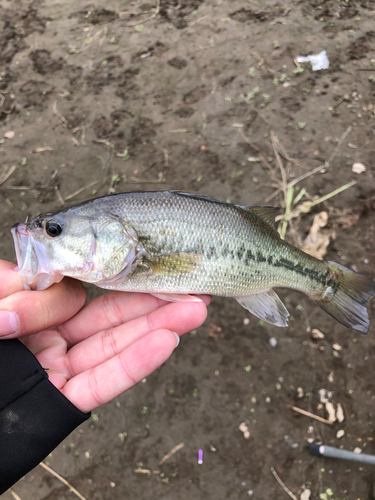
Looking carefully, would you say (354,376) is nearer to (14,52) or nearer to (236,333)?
(236,333)

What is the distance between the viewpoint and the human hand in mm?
1903

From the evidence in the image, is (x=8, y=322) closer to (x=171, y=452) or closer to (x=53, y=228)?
(x=53, y=228)

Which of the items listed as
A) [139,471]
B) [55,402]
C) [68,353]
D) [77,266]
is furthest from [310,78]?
[139,471]

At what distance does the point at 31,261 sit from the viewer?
1.96 meters

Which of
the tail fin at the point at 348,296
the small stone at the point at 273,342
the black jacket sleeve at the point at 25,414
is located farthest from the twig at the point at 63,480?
the tail fin at the point at 348,296

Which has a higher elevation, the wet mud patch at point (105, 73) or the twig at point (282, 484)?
the wet mud patch at point (105, 73)

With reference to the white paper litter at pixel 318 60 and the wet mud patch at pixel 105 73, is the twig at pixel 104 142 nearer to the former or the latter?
the wet mud patch at pixel 105 73

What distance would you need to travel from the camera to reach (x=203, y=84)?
172 inches

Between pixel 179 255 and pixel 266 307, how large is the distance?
2.92ft

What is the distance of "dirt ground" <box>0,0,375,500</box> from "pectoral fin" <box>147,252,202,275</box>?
1328mm

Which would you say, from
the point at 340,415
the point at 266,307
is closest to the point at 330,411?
the point at 340,415

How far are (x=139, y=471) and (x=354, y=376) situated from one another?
2.30m

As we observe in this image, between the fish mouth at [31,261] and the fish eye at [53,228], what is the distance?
97 mm

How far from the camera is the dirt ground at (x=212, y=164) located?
296 centimetres
